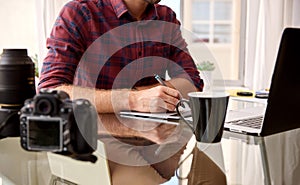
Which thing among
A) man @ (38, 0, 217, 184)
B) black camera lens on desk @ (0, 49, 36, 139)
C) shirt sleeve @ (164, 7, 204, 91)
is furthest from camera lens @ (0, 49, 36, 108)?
shirt sleeve @ (164, 7, 204, 91)

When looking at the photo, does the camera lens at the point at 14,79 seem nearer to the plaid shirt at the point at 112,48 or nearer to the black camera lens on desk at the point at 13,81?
the black camera lens on desk at the point at 13,81

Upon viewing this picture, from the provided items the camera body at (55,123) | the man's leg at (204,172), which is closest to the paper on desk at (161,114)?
the man's leg at (204,172)

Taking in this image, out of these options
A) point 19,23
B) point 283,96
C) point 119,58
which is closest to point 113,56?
point 119,58

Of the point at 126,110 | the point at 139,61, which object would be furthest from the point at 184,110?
the point at 139,61

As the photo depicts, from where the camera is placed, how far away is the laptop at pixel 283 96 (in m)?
0.94

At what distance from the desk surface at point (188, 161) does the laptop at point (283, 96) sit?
52 mm

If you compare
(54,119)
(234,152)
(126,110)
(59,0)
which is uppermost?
(59,0)

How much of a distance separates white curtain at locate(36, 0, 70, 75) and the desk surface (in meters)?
1.81

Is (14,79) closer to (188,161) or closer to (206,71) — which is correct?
(188,161)

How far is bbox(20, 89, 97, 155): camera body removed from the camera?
54cm

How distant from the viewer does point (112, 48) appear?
1553mm

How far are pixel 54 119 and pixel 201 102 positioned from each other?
47 cm

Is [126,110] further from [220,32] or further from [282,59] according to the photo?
[220,32]

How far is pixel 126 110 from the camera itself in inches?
49.2
